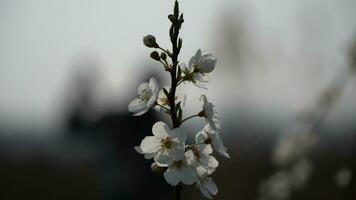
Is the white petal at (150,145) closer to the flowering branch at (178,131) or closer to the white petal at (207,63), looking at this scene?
the flowering branch at (178,131)

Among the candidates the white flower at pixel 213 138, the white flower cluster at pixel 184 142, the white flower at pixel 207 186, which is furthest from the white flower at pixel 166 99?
the white flower at pixel 207 186

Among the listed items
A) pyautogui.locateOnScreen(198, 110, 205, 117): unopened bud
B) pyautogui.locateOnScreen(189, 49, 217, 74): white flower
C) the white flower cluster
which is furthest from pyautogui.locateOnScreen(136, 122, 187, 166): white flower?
pyautogui.locateOnScreen(189, 49, 217, 74): white flower

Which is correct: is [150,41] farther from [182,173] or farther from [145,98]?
[182,173]

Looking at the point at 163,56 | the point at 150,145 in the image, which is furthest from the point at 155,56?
the point at 150,145

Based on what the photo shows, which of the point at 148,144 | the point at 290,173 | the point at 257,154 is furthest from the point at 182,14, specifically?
the point at 257,154

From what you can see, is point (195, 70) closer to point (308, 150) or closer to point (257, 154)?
point (308, 150)
